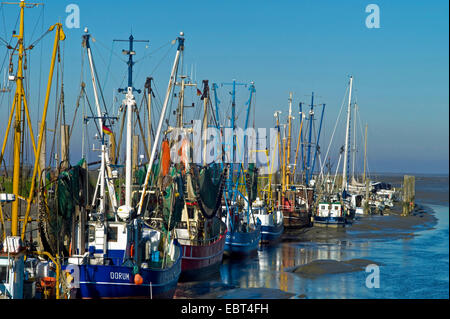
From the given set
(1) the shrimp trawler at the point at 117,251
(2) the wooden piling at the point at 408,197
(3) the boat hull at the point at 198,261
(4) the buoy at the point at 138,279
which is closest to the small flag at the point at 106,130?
(1) the shrimp trawler at the point at 117,251

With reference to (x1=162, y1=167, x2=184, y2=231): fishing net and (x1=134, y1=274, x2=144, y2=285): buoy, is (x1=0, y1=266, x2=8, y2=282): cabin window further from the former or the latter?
(x1=162, y1=167, x2=184, y2=231): fishing net

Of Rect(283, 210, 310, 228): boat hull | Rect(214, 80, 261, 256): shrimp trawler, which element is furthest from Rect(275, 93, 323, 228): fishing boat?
Rect(214, 80, 261, 256): shrimp trawler

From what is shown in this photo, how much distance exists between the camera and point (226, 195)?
52.6 meters

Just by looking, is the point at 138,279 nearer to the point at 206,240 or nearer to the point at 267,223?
the point at 206,240

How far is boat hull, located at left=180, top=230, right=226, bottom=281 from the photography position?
4038cm

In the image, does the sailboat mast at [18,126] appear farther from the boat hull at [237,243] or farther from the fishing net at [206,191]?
the boat hull at [237,243]

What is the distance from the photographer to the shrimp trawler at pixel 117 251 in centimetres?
2828

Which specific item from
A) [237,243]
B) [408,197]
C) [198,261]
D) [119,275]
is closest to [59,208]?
[119,275]

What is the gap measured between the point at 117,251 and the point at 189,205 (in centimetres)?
1334

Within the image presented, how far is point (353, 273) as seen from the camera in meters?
45.8

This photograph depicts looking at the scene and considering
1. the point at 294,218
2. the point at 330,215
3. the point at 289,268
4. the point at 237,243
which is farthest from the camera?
the point at 330,215

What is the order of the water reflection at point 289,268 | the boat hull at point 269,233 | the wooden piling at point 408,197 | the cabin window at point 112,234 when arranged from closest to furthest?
the cabin window at point 112,234, the water reflection at point 289,268, the boat hull at point 269,233, the wooden piling at point 408,197

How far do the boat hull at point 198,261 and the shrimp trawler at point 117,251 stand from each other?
6305mm
